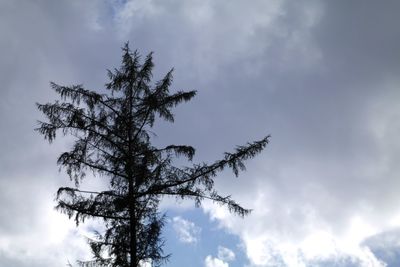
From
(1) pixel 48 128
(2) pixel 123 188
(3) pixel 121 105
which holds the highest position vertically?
(3) pixel 121 105

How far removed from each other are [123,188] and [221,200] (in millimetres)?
3122

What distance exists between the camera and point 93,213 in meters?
16.9

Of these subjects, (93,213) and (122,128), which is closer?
(93,213)

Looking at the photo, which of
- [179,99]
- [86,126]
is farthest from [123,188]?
[179,99]

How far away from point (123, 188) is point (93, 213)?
1.34 meters

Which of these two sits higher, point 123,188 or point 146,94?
point 146,94

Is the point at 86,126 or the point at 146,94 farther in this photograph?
the point at 146,94

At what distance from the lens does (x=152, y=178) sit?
17.6 m

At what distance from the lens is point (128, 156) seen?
706 inches

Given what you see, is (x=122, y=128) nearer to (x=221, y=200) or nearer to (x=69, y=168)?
(x=69, y=168)

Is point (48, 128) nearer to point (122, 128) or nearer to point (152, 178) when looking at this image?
point (122, 128)

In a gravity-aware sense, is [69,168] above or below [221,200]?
above

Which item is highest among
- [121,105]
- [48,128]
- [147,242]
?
[121,105]

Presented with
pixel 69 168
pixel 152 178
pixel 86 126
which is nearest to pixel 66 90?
pixel 86 126
